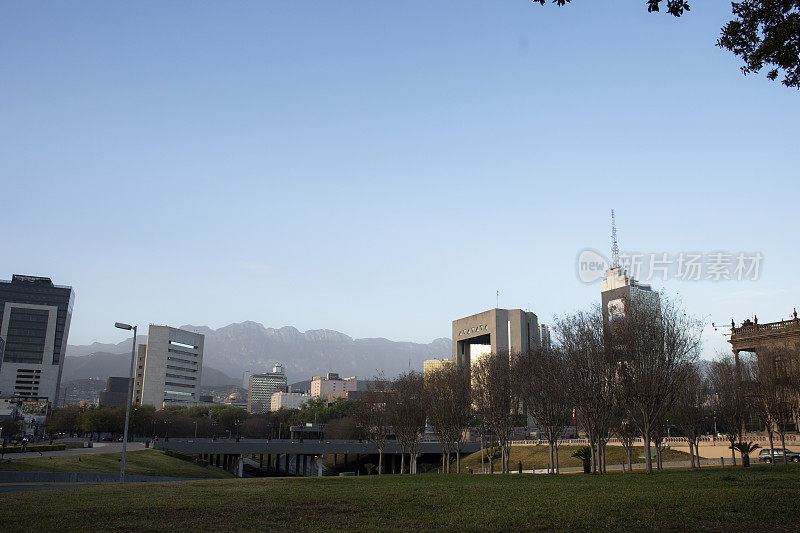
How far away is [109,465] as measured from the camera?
189ft

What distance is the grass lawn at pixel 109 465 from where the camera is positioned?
49.2 metres

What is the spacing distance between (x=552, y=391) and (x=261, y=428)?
446 feet

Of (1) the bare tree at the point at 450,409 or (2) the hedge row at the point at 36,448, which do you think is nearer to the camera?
(1) the bare tree at the point at 450,409

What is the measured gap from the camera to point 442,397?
60.4 m

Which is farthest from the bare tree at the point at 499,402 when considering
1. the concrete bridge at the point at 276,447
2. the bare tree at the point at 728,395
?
the concrete bridge at the point at 276,447

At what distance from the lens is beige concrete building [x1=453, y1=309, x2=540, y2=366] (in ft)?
486

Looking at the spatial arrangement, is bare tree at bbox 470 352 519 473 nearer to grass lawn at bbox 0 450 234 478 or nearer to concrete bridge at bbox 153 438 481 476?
concrete bridge at bbox 153 438 481 476

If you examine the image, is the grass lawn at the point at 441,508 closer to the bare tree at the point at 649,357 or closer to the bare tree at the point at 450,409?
the bare tree at the point at 649,357

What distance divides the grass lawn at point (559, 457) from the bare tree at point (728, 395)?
11974mm

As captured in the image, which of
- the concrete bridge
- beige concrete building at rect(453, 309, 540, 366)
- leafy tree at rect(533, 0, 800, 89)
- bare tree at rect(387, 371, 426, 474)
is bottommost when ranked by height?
the concrete bridge

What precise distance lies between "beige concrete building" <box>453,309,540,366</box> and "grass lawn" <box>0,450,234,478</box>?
3305 inches

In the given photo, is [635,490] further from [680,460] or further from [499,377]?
[680,460]

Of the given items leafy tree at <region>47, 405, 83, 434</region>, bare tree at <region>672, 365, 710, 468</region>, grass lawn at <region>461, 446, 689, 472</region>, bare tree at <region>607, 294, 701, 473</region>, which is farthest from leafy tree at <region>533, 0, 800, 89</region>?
leafy tree at <region>47, 405, 83, 434</region>

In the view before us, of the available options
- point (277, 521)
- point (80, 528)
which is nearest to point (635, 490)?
point (277, 521)
